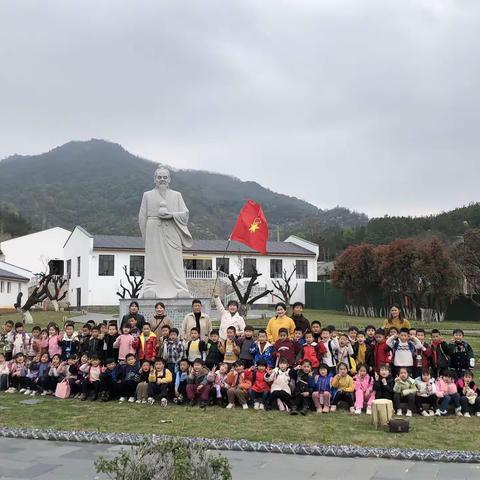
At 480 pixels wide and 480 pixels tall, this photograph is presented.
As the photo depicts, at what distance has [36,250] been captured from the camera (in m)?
51.8

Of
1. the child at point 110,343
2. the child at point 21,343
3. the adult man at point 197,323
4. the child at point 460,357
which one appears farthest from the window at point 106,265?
the child at point 460,357

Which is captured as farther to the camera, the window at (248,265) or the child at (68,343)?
the window at (248,265)

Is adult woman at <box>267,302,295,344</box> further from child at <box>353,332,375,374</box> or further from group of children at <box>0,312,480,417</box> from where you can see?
child at <box>353,332,375,374</box>

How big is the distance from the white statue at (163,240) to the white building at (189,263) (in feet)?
87.4

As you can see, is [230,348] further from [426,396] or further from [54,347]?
[54,347]

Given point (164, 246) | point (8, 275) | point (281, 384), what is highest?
point (164, 246)

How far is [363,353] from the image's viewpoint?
9.73 m

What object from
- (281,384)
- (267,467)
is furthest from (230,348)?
(267,467)

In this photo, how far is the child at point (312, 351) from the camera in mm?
9332

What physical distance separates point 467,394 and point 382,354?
53.8 inches

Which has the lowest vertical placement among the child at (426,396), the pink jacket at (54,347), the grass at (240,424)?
the grass at (240,424)

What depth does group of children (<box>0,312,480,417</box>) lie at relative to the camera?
29.1 feet

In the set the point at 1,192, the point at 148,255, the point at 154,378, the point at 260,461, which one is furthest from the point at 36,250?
the point at 1,192

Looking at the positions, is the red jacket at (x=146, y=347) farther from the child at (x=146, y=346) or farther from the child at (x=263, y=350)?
the child at (x=263, y=350)
